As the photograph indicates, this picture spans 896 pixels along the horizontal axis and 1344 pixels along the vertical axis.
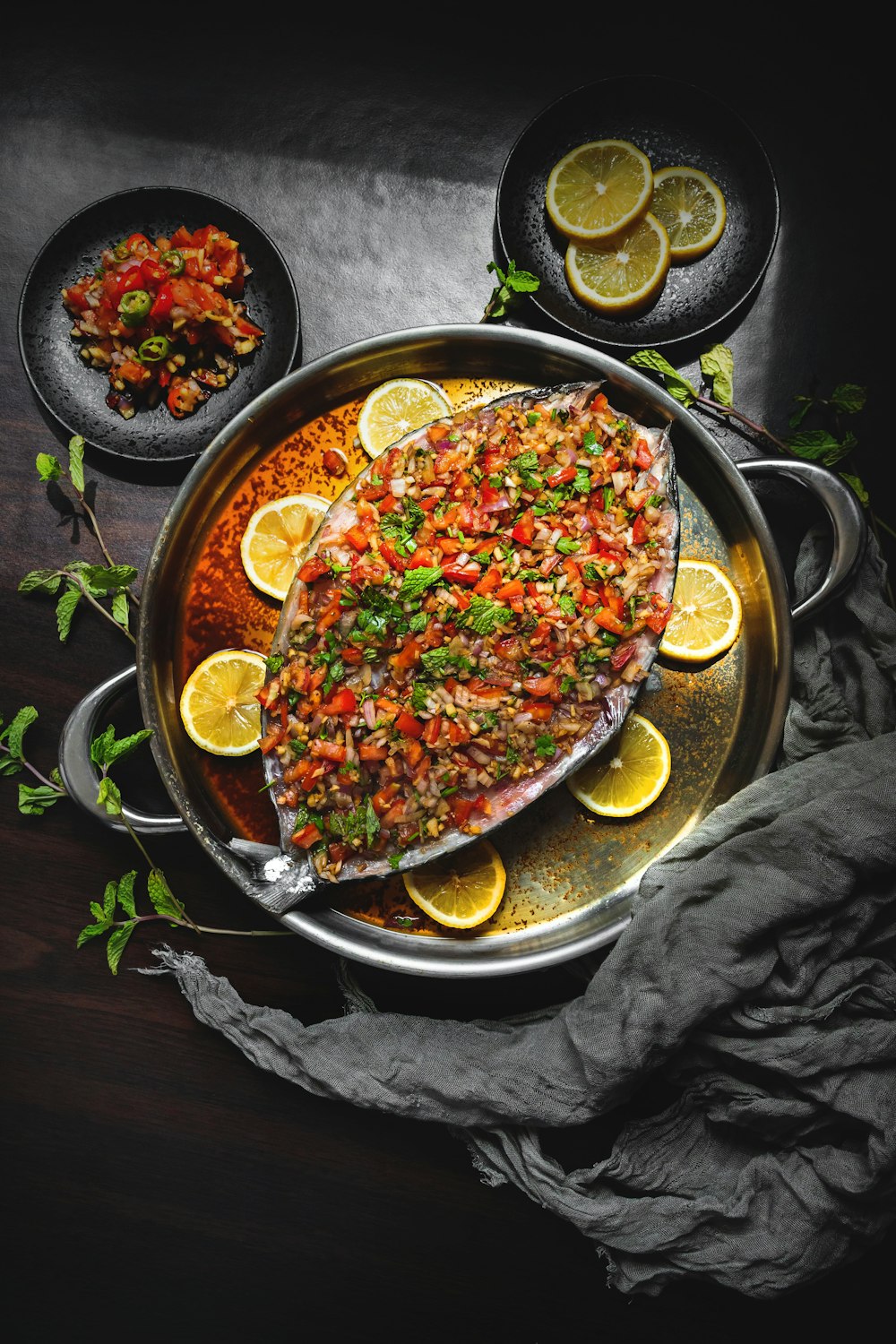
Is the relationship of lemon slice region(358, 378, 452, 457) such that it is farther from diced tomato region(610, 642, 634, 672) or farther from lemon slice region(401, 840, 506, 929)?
lemon slice region(401, 840, 506, 929)

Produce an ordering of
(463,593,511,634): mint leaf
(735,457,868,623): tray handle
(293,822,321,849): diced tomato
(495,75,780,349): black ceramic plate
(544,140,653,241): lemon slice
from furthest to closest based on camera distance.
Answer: (495,75,780,349): black ceramic plate → (544,140,653,241): lemon slice → (735,457,868,623): tray handle → (293,822,321,849): diced tomato → (463,593,511,634): mint leaf

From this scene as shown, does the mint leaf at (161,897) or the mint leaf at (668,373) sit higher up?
the mint leaf at (668,373)

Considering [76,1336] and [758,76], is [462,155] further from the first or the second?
[76,1336]

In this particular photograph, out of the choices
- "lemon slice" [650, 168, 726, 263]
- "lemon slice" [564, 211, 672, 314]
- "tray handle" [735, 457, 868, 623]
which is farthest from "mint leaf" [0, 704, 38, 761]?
"lemon slice" [650, 168, 726, 263]

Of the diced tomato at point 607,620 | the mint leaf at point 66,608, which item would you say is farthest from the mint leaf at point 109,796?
the diced tomato at point 607,620

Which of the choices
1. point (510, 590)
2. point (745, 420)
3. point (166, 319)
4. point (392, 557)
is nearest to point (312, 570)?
point (392, 557)

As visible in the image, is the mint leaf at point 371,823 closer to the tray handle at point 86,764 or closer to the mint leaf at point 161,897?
the tray handle at point 86,764
